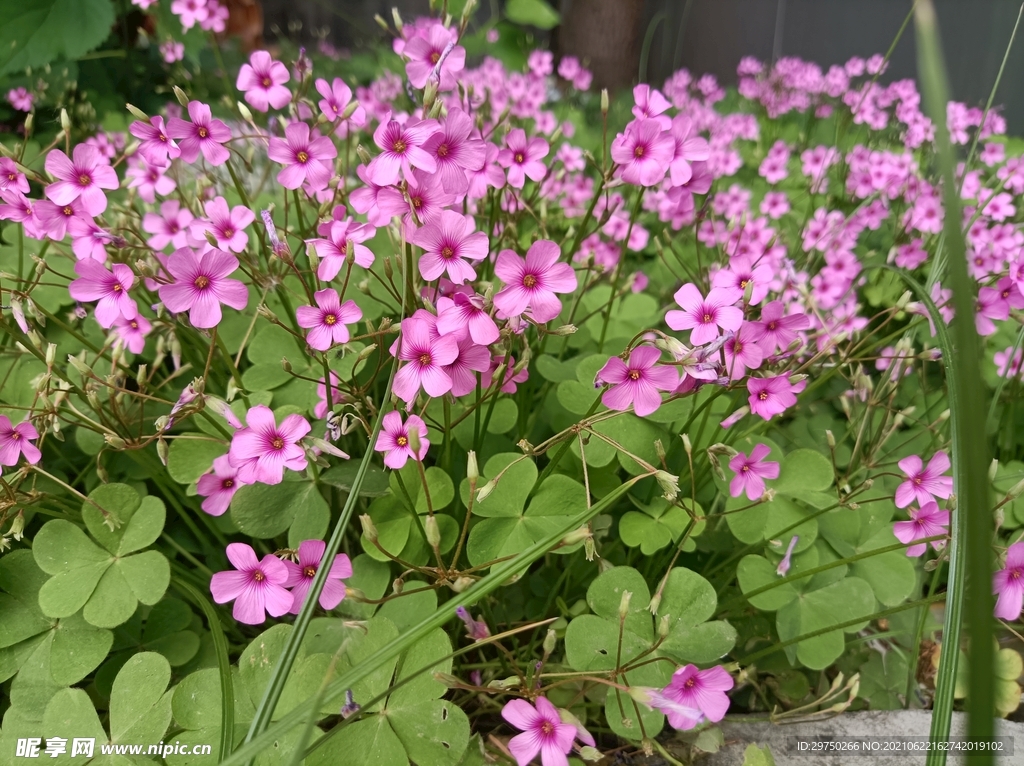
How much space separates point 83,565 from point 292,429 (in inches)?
17.3

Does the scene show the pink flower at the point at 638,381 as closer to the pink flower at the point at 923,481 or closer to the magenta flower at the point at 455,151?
the magenta flower at the point at 455,151

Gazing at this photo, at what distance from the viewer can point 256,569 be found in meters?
0.78

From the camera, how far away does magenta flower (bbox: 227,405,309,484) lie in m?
0.75

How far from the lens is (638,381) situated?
79cm

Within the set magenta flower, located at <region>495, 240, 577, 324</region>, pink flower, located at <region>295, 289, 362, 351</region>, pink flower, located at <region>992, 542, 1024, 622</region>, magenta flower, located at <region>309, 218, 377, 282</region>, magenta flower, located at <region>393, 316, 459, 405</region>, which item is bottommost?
pink flower, located at <region>992, 542, 1024, 622</region>

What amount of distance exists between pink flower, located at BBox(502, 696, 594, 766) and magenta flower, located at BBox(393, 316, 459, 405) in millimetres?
368

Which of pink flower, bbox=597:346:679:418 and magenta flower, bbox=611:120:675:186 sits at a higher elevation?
magenta flower, bbox=611:120:675:186

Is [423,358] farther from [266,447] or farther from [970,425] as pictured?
[970,425]

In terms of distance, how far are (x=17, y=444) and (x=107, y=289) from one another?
246 millimetres

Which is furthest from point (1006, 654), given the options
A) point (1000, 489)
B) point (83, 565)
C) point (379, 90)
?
point (379, 90)

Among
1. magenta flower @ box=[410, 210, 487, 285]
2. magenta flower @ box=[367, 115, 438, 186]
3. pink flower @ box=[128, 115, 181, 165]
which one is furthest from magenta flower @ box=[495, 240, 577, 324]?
pink flower @ box=[128, 115, 181, 165]

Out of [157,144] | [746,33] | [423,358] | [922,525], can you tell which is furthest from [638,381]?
[746,33]

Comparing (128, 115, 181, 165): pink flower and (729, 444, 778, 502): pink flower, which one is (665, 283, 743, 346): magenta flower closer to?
(729, 444, 778, 502): pink flower

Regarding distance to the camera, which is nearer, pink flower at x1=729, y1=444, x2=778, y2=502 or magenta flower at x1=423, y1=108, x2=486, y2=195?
magenta flower at x1=423, y1=108, x2=486, y2=195
